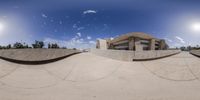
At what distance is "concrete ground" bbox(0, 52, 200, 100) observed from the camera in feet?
23.6

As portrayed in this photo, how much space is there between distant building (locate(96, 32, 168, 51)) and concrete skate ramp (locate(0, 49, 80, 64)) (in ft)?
93.9

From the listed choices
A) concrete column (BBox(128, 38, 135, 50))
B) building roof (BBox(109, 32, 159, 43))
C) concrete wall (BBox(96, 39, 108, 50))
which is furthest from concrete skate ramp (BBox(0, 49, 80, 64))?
concrete wall (BBox(96, 39, 108, 50))

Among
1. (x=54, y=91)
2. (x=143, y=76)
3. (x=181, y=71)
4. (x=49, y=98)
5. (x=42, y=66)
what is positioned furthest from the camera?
(x=42, y=66)

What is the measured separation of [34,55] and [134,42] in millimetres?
34515

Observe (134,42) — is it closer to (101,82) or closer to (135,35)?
(135,35)

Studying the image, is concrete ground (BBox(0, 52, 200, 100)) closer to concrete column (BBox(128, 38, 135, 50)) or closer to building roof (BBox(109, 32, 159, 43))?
concrete column (BBox(128, 38, 135, 50))

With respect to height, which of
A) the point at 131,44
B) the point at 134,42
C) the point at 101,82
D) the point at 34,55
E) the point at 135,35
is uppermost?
the point at 135,35

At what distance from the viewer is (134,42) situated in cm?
4444

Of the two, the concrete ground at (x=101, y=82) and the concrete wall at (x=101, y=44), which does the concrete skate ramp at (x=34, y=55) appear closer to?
the concrete ground at (x=101, y=82)

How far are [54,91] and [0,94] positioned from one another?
8.92 feet

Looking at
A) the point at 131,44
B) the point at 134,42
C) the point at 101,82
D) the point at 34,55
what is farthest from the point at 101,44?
the point at 101,82

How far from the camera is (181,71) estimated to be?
35.9ft

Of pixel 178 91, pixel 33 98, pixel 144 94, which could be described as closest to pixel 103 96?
pixel 144 94

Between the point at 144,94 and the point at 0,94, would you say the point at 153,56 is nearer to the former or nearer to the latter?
the point at 144,94
